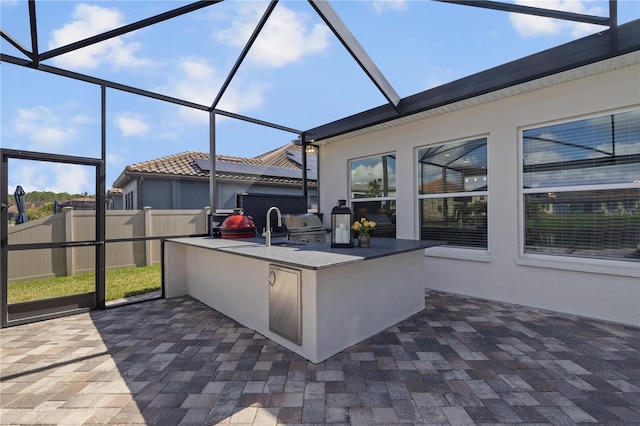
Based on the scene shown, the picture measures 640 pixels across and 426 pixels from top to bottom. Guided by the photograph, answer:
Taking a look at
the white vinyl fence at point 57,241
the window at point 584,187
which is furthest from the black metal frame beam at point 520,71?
the white vinyl fence at point 57,241

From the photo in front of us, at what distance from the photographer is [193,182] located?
7934 millimetres

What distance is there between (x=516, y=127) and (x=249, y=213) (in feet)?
13.0

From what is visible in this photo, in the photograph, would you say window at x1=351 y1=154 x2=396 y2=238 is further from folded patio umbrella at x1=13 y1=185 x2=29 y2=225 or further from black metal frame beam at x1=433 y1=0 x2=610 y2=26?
folded patio umbrella at x1=13 y1=185 x2=29 y2=225

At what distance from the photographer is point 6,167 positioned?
10.5ft

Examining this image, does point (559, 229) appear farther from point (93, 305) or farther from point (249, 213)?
point (93, 305)

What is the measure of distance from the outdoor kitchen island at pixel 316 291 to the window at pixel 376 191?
1.77 metres

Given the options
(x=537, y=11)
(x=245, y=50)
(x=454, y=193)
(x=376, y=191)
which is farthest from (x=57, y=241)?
(x=537, y=11)

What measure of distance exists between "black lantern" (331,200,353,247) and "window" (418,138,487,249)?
2161 millimetres

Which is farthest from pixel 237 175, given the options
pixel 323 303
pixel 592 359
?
Result: pixel 592 359

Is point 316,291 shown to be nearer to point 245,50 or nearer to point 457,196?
point 457,196

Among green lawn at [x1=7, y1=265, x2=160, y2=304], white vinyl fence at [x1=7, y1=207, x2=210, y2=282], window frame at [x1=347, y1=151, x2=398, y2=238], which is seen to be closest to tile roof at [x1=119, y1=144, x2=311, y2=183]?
white vinyl fence at [x1=7, y1=207, x2=210, y2=282]

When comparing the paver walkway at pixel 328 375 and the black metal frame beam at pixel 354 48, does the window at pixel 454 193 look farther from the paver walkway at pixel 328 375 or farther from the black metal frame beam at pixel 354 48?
the paver walkway at pixel 328 375

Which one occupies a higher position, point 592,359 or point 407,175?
point 407,175

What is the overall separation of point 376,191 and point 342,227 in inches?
99.7
